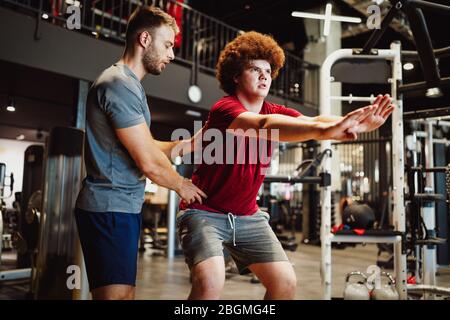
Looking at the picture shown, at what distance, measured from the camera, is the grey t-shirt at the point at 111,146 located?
5.46 ft

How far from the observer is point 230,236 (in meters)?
1.88

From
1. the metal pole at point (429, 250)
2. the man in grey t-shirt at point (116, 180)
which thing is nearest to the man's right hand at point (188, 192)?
the man in grey t-shirt at point (116, 180)

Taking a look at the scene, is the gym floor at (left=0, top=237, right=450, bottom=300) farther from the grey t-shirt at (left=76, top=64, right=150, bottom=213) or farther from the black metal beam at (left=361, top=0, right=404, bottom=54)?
the grey t-shirt at (left=76, top=64, right=150, bottom=213)

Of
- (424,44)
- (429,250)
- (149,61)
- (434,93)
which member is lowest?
(429,250)

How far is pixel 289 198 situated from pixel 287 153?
163cm

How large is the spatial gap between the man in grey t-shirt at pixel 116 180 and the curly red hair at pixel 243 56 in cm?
51

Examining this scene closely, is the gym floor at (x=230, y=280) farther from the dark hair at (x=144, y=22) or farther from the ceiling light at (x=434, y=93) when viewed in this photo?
the dark hair at (x=144, y=22)

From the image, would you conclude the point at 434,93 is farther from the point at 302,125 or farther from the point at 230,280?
the point at 302,125

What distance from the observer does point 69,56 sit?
5.40 metres

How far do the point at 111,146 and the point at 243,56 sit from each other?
30.8 inches

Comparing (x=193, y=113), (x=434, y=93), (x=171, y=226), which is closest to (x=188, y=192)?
(x=434, y=93)

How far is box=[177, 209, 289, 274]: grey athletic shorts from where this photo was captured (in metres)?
1.78
